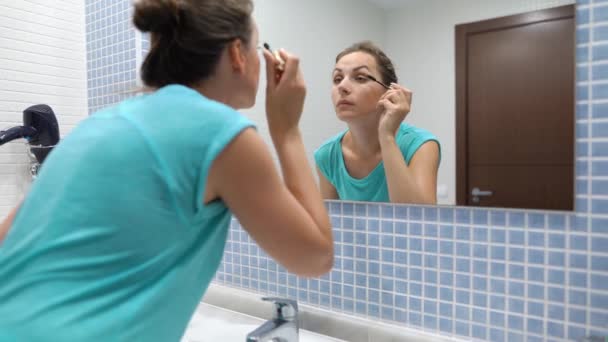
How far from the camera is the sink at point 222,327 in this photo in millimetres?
1029

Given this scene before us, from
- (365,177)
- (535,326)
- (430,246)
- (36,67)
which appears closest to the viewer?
(535,326)

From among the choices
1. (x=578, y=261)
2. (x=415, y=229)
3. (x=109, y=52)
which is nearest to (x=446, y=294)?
(x=415, y=229)

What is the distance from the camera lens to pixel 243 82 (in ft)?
2.43

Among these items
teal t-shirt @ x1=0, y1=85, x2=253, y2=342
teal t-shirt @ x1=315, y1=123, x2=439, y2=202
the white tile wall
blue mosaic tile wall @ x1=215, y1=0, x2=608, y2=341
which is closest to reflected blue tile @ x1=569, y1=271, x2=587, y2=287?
blue mosaic tile wall @ x1=215, y1=0, x2=608, y2=341

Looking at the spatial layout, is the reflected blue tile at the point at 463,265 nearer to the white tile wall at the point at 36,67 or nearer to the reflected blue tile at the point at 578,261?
the reflected blue tile at the point at 578,261

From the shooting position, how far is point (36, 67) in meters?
1.50

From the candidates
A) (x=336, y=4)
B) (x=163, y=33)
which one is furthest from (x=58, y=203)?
(x=336, y=4)

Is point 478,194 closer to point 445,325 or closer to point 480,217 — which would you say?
point 480,217

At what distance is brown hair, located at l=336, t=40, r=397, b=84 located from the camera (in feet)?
3.15

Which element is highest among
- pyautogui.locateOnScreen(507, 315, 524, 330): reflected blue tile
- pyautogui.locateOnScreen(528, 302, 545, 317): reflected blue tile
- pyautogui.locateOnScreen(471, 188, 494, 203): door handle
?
pyautogui.locateOnScreen(471, 188, 494, 203): door handle

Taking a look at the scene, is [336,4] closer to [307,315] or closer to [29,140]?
[307,315]

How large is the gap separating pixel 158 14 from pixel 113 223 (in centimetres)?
29

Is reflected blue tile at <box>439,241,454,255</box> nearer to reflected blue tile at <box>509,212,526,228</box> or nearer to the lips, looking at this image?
reflected blue tile at <box>509,212,526,228</box>

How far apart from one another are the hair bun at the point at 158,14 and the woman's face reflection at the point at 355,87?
1.53 feet
